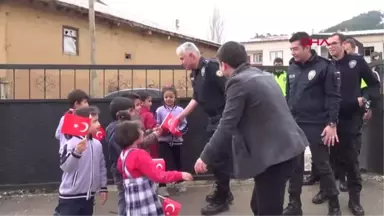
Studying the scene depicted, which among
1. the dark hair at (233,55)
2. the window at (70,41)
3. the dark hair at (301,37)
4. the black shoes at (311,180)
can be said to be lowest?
the black shoes at (311,180)

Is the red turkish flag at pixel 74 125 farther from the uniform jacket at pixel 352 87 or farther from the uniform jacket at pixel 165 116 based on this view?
the uniform jacket at pixel 352 87

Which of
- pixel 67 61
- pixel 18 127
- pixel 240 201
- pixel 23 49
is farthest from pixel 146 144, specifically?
pixel 67 61

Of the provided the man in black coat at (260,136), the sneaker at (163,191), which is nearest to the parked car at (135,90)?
the sneaker at (163,191)

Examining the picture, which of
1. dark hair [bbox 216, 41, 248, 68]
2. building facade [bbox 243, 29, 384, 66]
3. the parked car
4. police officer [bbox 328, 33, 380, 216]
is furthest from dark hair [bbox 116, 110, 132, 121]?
building facade [bbox 243, 29, 384, 66]

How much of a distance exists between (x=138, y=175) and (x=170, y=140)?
2.56 metres

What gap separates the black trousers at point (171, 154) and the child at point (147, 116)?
0.94 ft

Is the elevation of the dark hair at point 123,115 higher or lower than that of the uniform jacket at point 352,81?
lower

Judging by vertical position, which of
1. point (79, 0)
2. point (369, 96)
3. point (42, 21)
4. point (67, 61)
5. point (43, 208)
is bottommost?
point (43, 208)

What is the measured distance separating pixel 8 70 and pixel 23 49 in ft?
36.5

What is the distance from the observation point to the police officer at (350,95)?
17.9 feet

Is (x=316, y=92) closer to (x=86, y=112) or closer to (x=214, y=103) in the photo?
(x=214, y=103)

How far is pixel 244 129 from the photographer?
378cm

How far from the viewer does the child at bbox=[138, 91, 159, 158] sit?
6008mm

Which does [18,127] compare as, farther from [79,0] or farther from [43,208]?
[79,0]
